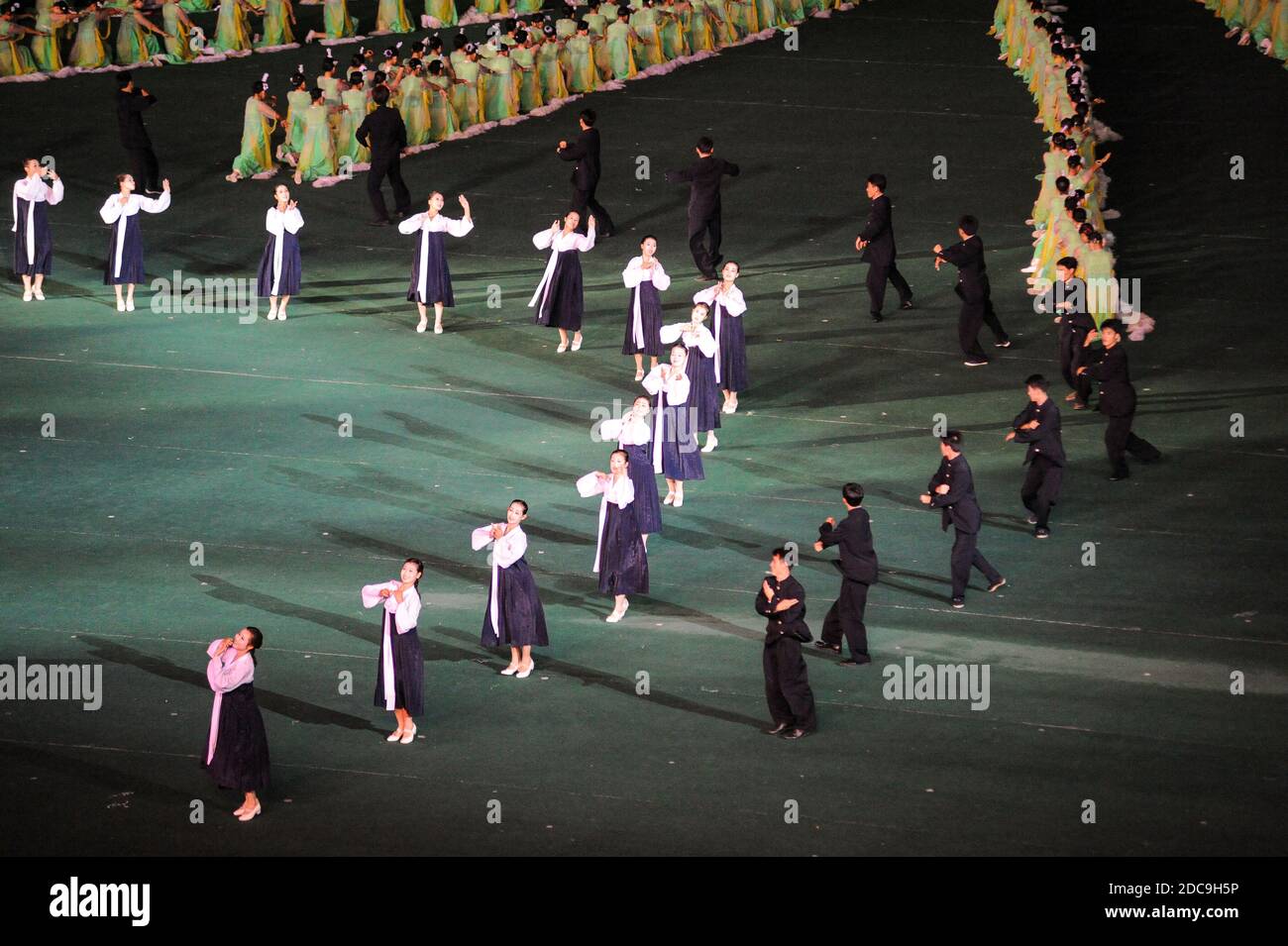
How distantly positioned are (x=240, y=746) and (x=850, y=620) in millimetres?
4453

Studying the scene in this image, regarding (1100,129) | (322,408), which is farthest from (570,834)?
(1100,129)

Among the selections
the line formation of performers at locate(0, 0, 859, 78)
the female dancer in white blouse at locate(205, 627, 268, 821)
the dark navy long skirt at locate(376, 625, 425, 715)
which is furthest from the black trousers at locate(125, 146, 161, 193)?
the female dancer in white blouse at locate(205, 627, 268, 821)

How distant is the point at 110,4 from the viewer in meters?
31.0

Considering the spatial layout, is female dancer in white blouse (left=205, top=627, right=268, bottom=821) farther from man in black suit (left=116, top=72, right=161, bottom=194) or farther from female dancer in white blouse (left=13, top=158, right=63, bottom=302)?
man in black suit (left=116, top=72, right=161, bottom=194)

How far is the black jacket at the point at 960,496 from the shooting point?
48.1 feet

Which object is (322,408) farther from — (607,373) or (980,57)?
(980,57)

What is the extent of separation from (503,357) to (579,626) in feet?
20.0

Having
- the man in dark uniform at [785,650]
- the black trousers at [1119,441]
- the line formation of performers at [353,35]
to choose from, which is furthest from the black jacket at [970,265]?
the line formation of performers at [353,35]

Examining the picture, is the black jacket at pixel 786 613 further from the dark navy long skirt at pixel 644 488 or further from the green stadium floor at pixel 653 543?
the dark navy long skirt at pixel 644 488

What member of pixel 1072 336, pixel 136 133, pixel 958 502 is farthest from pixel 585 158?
pixel 958 502

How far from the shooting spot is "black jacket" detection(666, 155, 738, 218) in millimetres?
21609

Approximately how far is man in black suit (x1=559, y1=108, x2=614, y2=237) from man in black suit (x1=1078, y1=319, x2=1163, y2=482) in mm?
7644

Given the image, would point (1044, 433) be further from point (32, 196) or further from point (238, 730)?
point (32, 196)

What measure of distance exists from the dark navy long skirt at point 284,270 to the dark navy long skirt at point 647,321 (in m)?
3.86
